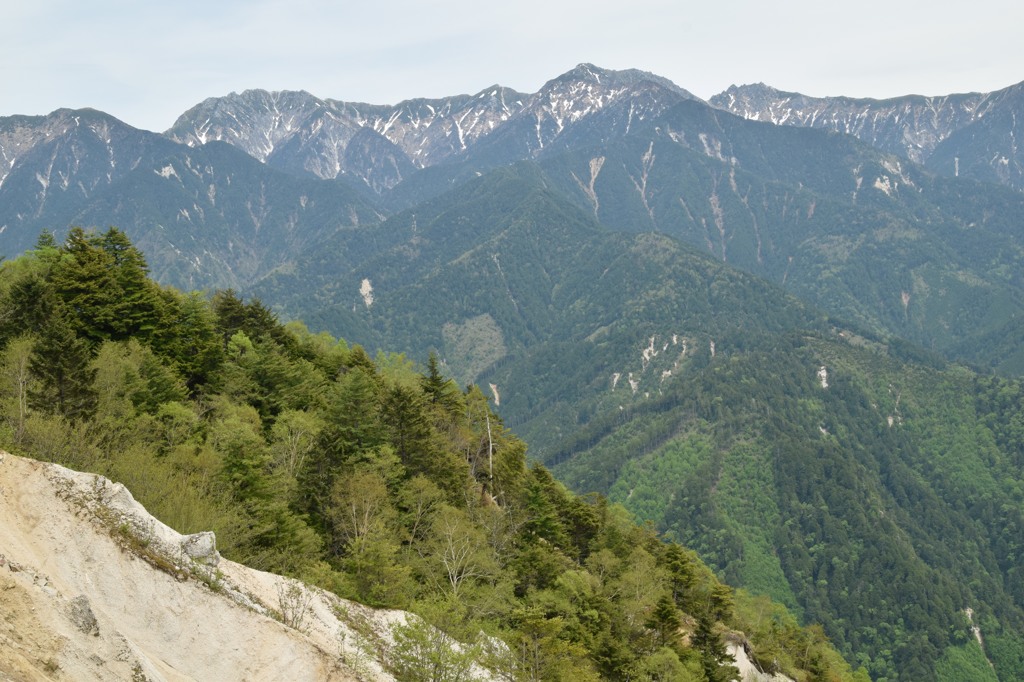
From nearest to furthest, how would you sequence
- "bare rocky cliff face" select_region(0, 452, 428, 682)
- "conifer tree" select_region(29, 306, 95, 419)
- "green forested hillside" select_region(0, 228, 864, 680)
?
1. "bare rocky cliff face" select_region(0, 452, 428, 682)
2. "green forested hillside" select_region(0, 228, 864, 680)
3. "conifer tree" select_region(29, 306, 95, 419)

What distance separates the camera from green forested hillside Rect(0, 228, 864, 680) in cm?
3856

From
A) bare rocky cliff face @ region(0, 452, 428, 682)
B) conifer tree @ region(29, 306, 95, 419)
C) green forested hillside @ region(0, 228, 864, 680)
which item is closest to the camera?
bare rocky cliff face @ region(0, 452, 428, 682)

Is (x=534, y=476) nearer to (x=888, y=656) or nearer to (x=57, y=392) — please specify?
(x=57, y=392)

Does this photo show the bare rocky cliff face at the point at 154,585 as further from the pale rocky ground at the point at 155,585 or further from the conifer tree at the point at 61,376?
the conifer tree at the point at 61,376

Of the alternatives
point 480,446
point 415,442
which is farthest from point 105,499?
point 480,446

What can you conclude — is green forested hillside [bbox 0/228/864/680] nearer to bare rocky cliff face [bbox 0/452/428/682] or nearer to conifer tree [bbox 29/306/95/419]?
conifer tree [bbox 29/306/95/419]

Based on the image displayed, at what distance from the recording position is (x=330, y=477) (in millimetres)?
48062

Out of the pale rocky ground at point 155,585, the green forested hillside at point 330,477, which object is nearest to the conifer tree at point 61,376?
the green forested hillside at point 330,477

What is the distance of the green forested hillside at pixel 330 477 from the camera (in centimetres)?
3856

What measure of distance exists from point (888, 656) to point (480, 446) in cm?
17478

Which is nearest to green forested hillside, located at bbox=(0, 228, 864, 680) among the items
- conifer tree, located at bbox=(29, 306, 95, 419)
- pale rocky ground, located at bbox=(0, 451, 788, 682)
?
conifer tree, located at bbox=(29, 306, 95, 419)

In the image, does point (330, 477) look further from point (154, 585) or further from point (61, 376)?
point (154, 585)

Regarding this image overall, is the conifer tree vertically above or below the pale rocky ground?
above

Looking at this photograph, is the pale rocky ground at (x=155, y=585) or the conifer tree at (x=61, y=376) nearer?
the pale rocky ground at (x=155, y=585)
